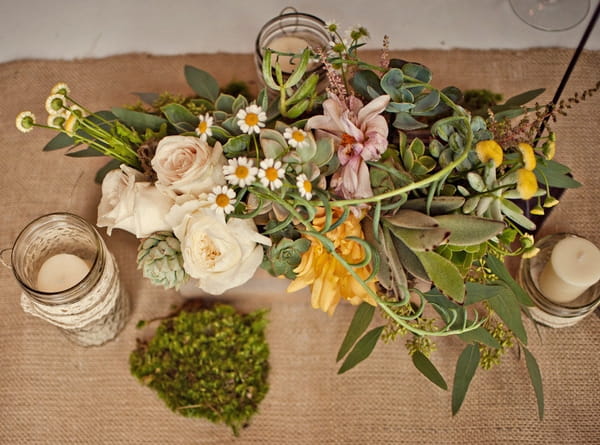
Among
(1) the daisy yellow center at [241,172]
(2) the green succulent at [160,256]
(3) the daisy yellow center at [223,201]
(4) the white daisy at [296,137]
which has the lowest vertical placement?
(2) the green succulent at [160,256]

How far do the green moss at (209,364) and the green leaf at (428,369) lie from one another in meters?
0.17

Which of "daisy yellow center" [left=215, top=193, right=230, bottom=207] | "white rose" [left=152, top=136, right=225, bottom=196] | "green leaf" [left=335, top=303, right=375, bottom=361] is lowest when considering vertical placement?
"green leaf" [left=335, top=303, right=375, bottom=361]

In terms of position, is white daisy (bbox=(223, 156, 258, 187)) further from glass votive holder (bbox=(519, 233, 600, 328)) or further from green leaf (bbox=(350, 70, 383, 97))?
glass votive holder (bbox=(519, 233, 600, 328))

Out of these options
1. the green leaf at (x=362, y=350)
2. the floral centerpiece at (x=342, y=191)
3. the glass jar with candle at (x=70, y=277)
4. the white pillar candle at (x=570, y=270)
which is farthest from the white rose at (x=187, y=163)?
the white pillar candle at (x=570, y=270)

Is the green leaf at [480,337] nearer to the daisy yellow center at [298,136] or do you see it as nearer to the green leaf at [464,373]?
the green leaf at [464,373]

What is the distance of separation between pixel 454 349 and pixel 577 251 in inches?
6.6

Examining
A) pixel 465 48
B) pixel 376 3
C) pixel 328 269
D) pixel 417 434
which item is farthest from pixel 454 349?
pixel 376 3

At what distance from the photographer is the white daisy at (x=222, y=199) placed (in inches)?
19.1

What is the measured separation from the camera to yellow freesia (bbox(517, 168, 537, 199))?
1.49ft

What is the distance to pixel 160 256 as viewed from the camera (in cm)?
54

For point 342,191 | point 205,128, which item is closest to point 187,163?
point 205,128

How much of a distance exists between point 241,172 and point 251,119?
0.17 feet

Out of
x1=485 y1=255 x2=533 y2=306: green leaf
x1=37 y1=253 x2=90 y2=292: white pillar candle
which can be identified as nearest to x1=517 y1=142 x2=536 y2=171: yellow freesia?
x1=485 y1=255 x2=533 y2=306: green leaf

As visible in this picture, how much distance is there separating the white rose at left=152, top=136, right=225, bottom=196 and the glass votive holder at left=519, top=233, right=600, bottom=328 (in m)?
0.35
